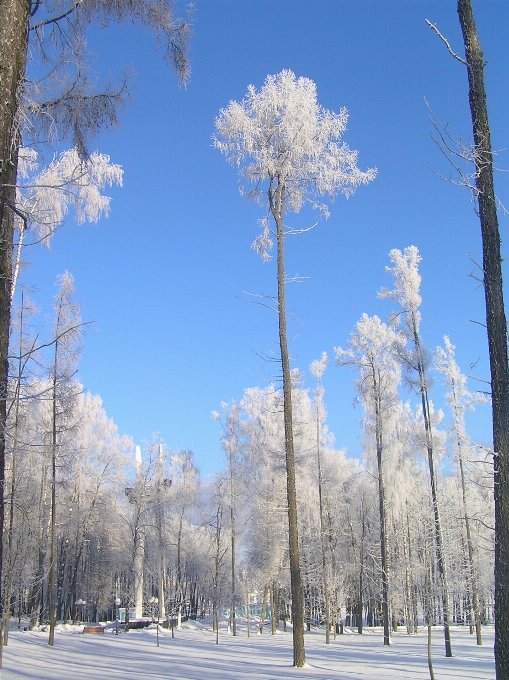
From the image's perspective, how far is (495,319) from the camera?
5.97 meters

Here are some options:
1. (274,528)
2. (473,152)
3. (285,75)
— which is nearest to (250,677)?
(473,152)

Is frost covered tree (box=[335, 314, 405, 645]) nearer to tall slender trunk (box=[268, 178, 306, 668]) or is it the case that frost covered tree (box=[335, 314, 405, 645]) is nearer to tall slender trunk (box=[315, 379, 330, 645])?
tall slender trunk (box=[315, 379, 330, 645])

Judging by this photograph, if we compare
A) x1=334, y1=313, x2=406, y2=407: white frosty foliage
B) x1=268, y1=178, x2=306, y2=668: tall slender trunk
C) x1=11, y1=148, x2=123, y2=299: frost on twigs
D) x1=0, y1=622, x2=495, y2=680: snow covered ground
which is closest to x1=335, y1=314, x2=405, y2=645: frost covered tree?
x1=334, y1=313, x2=406, y2=407: white frosty foliage

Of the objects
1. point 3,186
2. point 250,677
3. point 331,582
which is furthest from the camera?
point 331,582

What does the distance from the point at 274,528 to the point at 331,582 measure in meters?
4.55

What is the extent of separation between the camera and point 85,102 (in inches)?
197

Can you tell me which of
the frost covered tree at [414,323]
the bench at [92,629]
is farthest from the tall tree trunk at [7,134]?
→ the bench at [92,629]

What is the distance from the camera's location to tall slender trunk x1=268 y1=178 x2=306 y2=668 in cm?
1075

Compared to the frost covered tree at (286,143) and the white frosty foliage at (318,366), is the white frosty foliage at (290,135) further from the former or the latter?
the white frosty foliage at (318,366)

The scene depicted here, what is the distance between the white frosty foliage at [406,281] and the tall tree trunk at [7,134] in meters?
16.6

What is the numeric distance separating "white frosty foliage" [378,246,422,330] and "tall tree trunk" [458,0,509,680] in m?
13.1

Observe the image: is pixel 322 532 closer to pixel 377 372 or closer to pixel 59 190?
pixel 377 372

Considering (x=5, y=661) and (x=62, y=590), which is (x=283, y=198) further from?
(x=62, y=590)

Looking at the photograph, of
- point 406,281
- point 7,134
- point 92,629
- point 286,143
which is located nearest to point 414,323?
point 406,281
